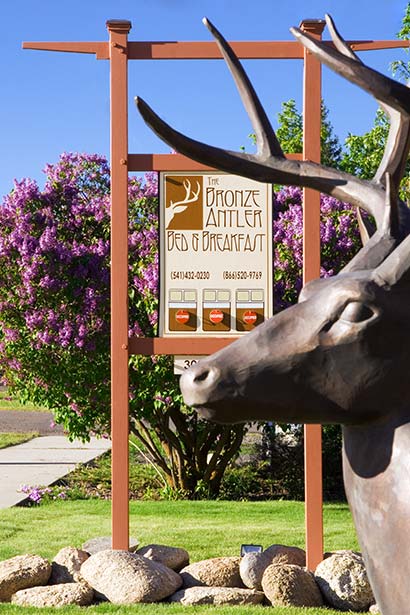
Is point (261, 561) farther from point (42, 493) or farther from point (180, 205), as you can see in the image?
point (42, 493)

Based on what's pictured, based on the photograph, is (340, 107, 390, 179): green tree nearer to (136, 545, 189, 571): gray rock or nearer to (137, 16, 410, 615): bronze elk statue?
(136, 545, 189, 571): gray rock

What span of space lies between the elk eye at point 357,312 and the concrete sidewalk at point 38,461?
8.68 metres

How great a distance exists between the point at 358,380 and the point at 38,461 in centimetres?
1255

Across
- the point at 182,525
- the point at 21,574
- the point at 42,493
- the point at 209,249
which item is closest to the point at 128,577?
the point at 21,574

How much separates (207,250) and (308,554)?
2.03m

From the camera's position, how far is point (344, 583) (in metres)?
5.49

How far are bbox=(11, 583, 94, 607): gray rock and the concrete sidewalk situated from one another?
4752 mm

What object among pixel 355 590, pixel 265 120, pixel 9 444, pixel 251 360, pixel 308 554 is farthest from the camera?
pixel 9 444

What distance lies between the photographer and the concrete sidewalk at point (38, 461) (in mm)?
11594

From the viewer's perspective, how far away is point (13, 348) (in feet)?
34.2

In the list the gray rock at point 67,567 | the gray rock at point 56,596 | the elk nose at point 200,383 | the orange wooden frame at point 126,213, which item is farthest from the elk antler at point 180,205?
the elk nose at point 200,383

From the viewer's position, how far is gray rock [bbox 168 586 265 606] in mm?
5461

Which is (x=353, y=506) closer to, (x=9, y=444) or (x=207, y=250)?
(x=207, y=250)

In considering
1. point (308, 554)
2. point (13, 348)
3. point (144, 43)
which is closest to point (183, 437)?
point (13, 348)
